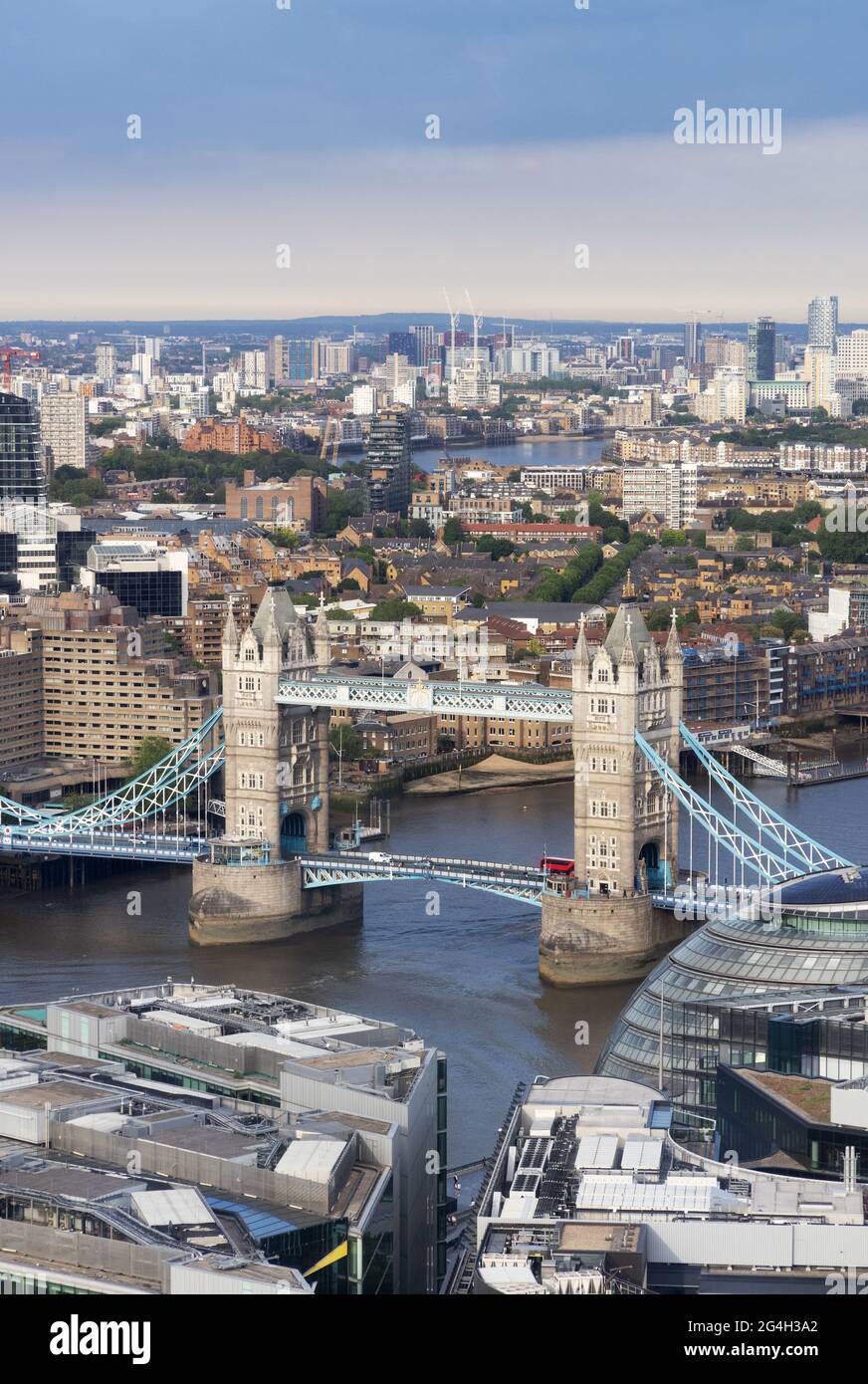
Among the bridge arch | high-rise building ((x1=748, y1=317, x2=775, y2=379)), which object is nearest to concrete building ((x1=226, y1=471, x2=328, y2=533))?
the bridge arch

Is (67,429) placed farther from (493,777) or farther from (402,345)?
(402,345)

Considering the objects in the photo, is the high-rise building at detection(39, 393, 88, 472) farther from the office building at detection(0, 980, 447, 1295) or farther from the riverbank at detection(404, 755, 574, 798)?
the office building at detection(0, 980, 447, 1295)

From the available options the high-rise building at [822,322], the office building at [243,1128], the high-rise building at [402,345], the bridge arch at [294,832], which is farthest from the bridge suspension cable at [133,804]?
the high-rise building at [402,345]

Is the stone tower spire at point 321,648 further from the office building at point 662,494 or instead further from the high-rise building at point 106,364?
the high-rise building at point 106,364

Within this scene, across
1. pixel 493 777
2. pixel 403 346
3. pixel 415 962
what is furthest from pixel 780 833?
pixel 403 346

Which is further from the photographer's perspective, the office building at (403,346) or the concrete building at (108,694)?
the office building at (403,346)

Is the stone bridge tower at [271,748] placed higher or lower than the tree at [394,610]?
higher
